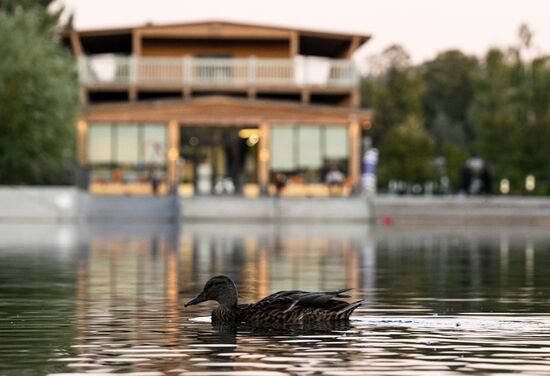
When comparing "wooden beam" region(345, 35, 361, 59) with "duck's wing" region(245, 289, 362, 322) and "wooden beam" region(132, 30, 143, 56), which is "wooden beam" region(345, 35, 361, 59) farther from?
"duck's wing" region(245, 289, 362, 322)

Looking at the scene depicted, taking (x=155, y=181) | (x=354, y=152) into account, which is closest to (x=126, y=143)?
(x=155, y=181)

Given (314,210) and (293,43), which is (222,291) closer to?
(314,210)

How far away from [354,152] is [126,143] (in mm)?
11632

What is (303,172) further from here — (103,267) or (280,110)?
(103,267)

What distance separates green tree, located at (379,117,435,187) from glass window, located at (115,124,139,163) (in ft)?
117

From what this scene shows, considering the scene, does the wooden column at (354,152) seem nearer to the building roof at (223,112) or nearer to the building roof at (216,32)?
the building roof at (223,112)

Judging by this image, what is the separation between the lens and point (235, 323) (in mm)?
16891

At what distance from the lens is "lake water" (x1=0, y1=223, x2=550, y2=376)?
44.1 ft

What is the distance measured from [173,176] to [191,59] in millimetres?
7528

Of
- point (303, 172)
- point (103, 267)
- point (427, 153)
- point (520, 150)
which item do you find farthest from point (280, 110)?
point (103, 267)

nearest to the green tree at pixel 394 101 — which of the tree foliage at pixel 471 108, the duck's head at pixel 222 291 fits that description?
the tree foliage at pixel 471 108

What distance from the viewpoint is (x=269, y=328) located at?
16.6 meters

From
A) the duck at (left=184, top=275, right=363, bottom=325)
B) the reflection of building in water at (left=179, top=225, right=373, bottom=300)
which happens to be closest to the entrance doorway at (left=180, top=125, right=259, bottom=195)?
the reflection of building in water at (left=179, top=225, right=373, bottom=300)

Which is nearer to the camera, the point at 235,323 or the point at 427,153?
the point at 235,323
